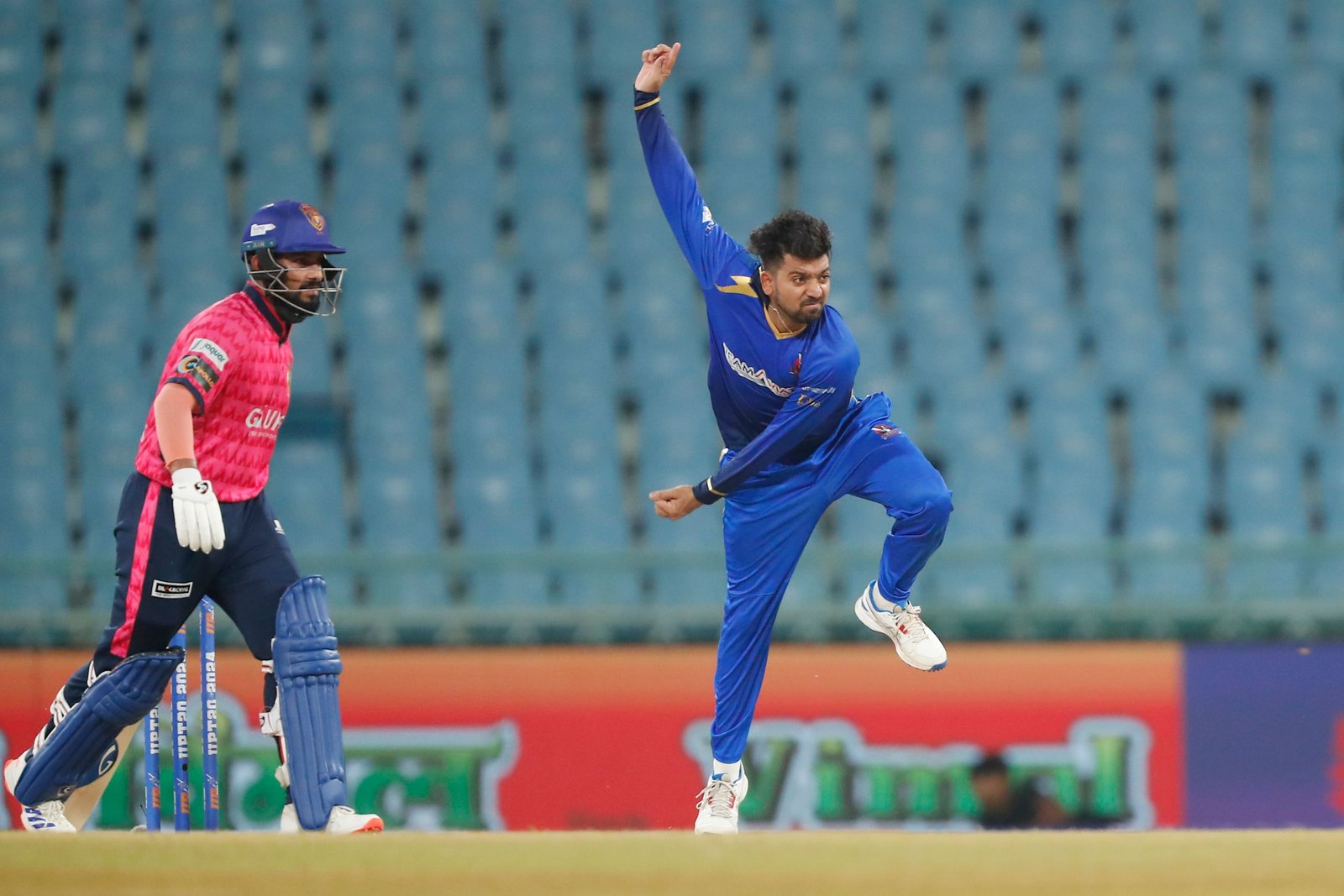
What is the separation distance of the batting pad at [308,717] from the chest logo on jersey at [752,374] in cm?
171

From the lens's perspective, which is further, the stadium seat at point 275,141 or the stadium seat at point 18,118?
the stadium seat at point 18,118

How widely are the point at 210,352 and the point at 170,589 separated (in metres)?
0.82

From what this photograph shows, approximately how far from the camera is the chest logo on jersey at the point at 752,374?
6.06 meters

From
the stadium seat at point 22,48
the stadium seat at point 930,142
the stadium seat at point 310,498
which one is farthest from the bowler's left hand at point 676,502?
the stadium seat at point 22,48

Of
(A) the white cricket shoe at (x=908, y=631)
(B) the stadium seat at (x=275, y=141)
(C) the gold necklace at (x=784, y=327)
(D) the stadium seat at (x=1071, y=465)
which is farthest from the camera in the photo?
(B) the stadium seat at (x=275, y=141)

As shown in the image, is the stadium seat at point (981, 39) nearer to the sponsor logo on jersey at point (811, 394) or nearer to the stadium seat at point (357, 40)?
the stadium seat at point (357, 40)

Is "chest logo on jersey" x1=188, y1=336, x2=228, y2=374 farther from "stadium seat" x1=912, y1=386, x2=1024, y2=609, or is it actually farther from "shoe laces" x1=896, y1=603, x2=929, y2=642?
"stadium seat" x1=912, y1=386, x2=1024, y2=609

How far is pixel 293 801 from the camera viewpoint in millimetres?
5777

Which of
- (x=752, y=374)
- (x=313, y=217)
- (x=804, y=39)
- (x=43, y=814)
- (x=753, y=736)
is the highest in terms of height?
(x=804, y=39)

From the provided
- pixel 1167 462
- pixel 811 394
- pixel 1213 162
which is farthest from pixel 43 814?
pixel 1213 162

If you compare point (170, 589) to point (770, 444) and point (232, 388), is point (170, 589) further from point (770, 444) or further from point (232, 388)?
point (770, 444)

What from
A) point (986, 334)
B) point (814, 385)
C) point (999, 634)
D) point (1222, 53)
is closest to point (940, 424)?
point (986, 334)

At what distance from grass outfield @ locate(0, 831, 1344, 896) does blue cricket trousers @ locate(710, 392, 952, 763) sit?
130cm

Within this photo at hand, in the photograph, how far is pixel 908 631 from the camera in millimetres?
6367
